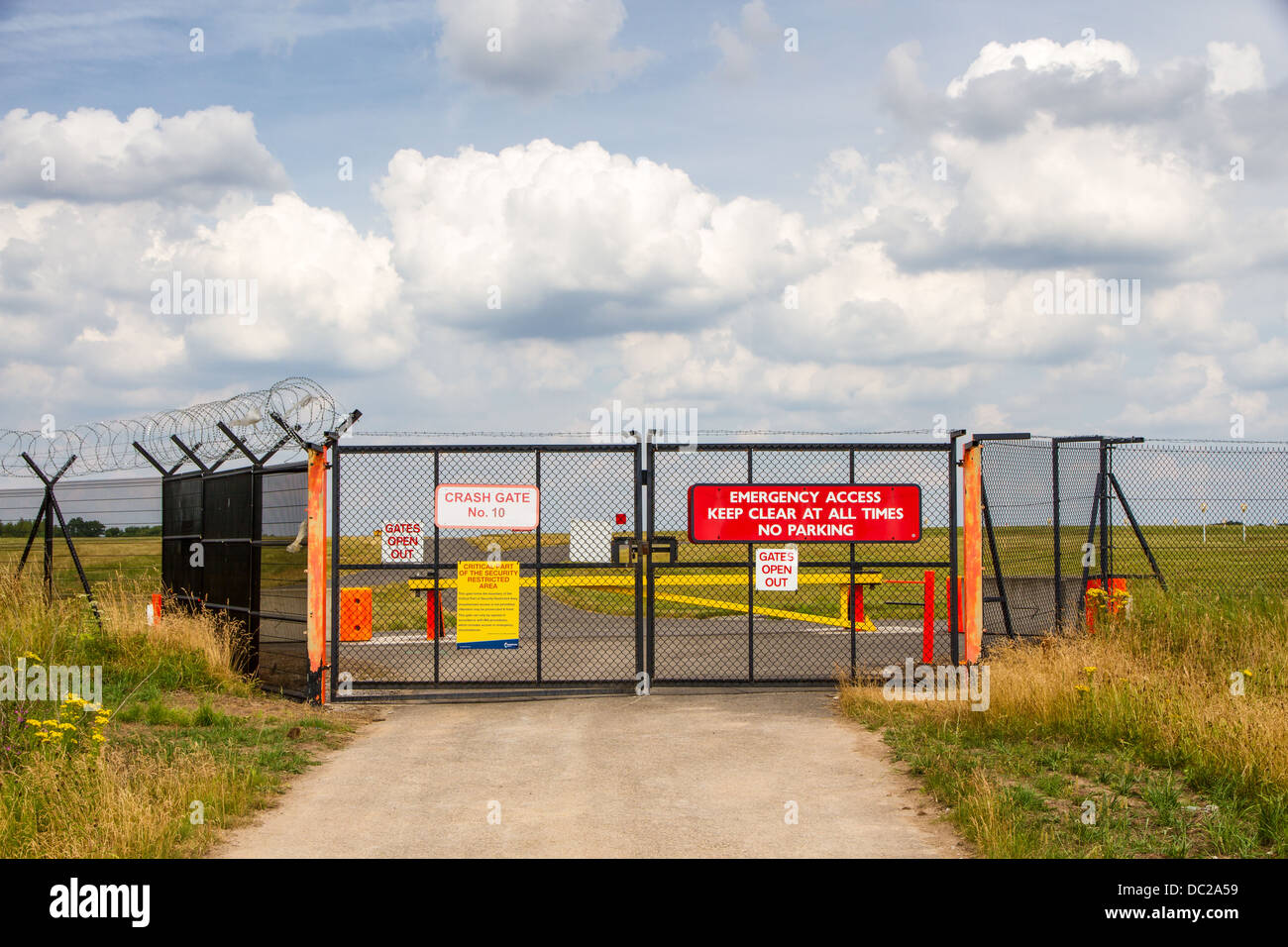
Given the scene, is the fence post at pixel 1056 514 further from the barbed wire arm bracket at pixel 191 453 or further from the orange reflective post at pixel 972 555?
the barbed wire arm bracket at pixel 191 453

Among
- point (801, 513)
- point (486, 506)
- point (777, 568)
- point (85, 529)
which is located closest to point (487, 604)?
point (486, 506)

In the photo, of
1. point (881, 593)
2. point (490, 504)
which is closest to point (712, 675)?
point (490, 504)

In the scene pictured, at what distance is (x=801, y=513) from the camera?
1153 centimetres

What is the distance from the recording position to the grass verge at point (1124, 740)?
594 centimetres

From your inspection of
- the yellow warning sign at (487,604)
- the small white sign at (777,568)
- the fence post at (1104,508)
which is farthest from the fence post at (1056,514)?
the yellow warning sign at (487,604)

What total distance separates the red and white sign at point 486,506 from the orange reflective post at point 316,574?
1.24m

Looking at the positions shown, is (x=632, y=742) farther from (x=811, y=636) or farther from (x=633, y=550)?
(x=811, y=636)

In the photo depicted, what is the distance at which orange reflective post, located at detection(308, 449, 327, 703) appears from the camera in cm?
1106

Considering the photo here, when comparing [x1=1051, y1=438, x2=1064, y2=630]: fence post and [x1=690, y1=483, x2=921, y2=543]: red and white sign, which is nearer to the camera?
[x1=690, y1=483, x2=921, y2=543]: red and white sign

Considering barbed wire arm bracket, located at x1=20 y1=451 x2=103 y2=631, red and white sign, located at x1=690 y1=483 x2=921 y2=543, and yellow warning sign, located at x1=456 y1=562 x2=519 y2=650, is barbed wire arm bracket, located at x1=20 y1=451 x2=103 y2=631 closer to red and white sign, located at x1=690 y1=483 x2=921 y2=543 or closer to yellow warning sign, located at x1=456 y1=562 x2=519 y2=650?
yellow warning sign, located at x1=456 y1=562 x2=519 y2=650

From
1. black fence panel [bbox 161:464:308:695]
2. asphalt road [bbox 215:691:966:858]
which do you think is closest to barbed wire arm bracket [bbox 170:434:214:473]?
black fence panel [bbox 161:464:308:695]

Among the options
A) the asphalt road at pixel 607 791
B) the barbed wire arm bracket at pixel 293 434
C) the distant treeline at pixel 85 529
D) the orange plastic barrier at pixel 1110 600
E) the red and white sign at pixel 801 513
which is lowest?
the asphalt road at pixel 607 791

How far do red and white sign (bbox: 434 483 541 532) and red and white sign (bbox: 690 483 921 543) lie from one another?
179cm

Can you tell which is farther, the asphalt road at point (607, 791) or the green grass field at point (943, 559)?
the green grass field at point (943, 559)
